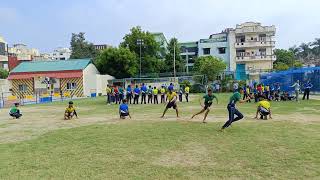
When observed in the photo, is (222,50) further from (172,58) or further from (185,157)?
(185,157)

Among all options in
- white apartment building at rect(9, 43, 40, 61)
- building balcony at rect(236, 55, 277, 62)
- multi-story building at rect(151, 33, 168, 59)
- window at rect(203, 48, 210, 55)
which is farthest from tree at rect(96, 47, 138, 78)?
white apartment building at rect(9, 43, 40, 61)

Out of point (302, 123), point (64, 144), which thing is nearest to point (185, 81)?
point (302, 123)

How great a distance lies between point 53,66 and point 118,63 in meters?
9.51

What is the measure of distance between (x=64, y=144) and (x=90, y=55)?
76134 mm

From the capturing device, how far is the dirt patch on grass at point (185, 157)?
801 cm

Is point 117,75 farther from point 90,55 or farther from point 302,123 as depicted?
point 302,123

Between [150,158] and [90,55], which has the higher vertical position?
[90,55]

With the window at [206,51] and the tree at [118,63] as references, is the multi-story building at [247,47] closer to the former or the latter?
the window at [206,51]

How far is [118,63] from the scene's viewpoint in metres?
55.3

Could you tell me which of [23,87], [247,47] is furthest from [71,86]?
[247,47]

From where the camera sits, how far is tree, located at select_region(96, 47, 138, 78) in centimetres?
5462

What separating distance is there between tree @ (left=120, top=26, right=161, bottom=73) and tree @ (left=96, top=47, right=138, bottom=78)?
324 cm

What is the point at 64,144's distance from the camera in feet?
34.8

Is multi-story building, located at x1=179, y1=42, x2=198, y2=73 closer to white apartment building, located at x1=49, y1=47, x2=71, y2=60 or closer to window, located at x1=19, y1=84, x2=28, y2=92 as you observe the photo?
window, located at x1=19, y1=84, x2=28, y2=92
